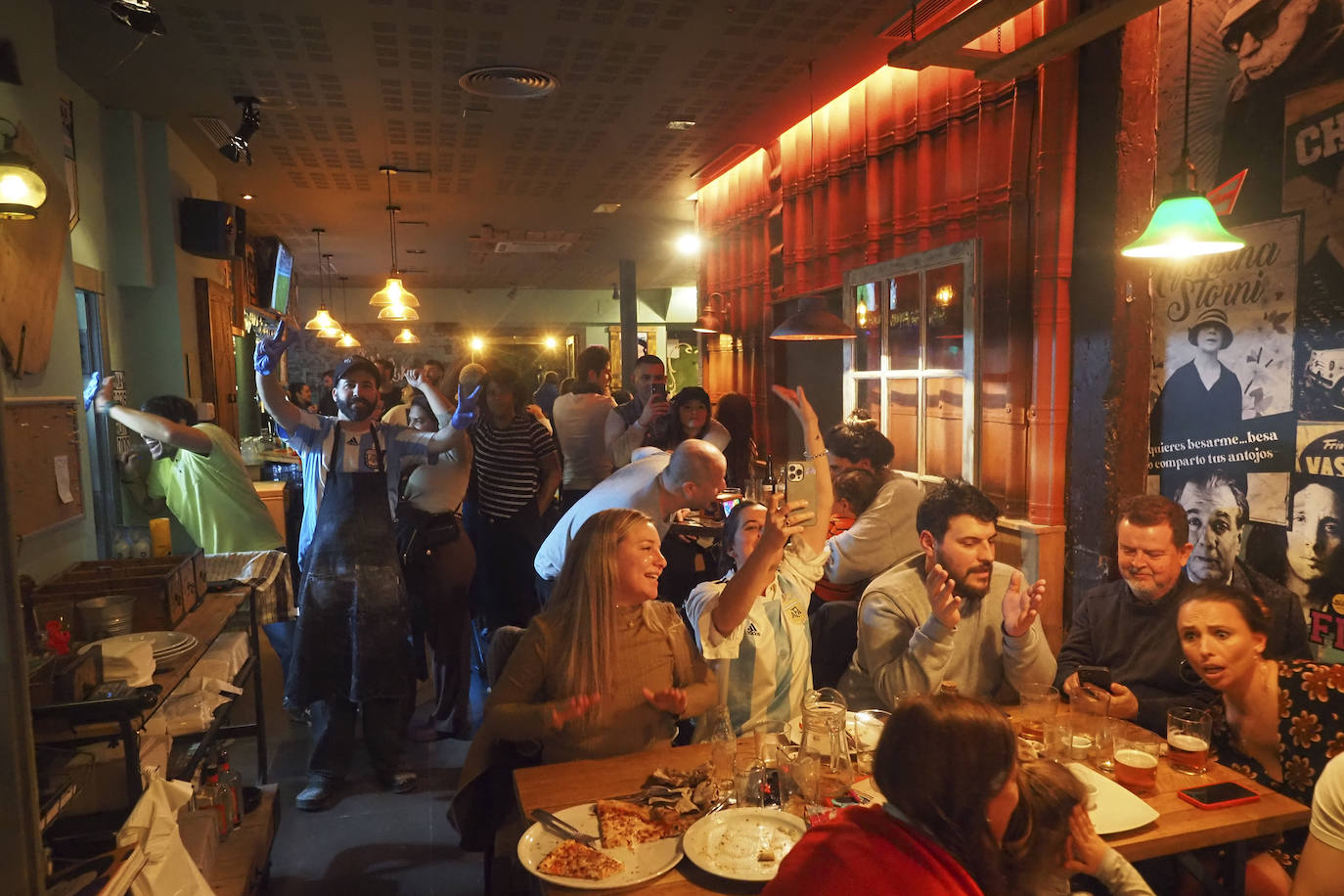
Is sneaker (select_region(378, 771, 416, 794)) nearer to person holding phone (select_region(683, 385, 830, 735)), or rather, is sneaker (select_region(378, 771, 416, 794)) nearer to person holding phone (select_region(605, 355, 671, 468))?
person holding phone (select_region(683, 385, 830, 735))

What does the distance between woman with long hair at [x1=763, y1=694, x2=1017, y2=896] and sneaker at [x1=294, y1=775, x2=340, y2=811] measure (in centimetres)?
286

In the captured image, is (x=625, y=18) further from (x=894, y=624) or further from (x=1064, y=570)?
(x=1064, y=570)

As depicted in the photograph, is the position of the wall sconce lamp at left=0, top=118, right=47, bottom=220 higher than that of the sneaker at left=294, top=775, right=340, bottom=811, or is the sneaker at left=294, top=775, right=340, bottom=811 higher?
the wall sconce lamp at left=0, top=118, right=47, bottom=220

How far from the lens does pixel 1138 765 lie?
1933mm

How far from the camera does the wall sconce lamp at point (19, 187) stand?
8.31ft

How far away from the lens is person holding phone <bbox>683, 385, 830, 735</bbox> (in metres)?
2.40

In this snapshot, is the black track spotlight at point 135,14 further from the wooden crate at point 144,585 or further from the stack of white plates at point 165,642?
the stack of white plates at point 165,642

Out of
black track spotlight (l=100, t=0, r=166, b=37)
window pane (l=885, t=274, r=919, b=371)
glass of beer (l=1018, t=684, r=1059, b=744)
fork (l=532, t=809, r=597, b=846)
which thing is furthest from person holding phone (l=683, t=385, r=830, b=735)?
black track spotlight (l=100, t=0, r=166, b=37)

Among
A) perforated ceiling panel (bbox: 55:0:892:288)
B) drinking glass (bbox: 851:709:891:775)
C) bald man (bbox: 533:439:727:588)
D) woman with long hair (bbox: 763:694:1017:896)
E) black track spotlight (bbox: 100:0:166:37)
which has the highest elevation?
perforated ceiling panel (bbox: 55:0:892:288)

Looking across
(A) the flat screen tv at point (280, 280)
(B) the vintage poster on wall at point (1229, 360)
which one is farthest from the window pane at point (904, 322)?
(A) the flat screen tv at point (280, 280)

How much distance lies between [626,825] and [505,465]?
121 inches

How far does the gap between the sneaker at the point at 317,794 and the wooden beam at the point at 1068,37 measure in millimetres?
3896

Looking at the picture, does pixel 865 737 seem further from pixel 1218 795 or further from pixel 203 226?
pixel 203 226

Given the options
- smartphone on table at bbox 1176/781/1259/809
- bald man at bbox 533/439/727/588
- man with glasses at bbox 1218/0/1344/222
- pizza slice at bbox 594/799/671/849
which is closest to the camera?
pizza slice at bbox 594/799/671/849
